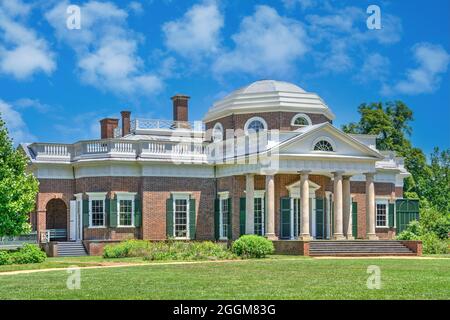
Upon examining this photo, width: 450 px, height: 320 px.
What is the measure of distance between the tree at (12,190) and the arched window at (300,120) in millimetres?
15735

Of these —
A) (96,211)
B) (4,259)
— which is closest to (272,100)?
(96,211)

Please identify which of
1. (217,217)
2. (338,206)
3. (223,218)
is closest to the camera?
(338,206)

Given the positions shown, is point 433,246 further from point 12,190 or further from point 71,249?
point 12,190

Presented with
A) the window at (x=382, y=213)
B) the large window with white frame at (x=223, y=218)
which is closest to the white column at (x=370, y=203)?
the window at (x=382, y=213)

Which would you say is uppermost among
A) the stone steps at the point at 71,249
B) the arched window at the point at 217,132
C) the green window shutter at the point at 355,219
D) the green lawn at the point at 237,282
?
the arched window at the point at 217,132

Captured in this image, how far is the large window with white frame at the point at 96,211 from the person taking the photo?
42250mm

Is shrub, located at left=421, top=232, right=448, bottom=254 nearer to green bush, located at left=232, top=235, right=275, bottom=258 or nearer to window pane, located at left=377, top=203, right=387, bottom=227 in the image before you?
window pane, located at left=377, top=203, right=387, bottom=227

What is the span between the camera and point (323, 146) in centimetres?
4106

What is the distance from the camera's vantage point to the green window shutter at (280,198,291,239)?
41850 mm

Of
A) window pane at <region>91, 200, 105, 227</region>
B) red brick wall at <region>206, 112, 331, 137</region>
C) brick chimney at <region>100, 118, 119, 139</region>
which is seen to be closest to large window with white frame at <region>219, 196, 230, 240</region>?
red brick wall at <region>206, 112, 331, 137</region>

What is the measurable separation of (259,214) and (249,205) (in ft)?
5.67

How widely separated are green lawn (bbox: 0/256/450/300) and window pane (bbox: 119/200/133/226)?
1317 cm

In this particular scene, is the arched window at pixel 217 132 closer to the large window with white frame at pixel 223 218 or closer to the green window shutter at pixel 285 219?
the large window with white frame at pixel 223 218

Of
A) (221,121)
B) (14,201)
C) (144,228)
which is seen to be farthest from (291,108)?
(14,201)
